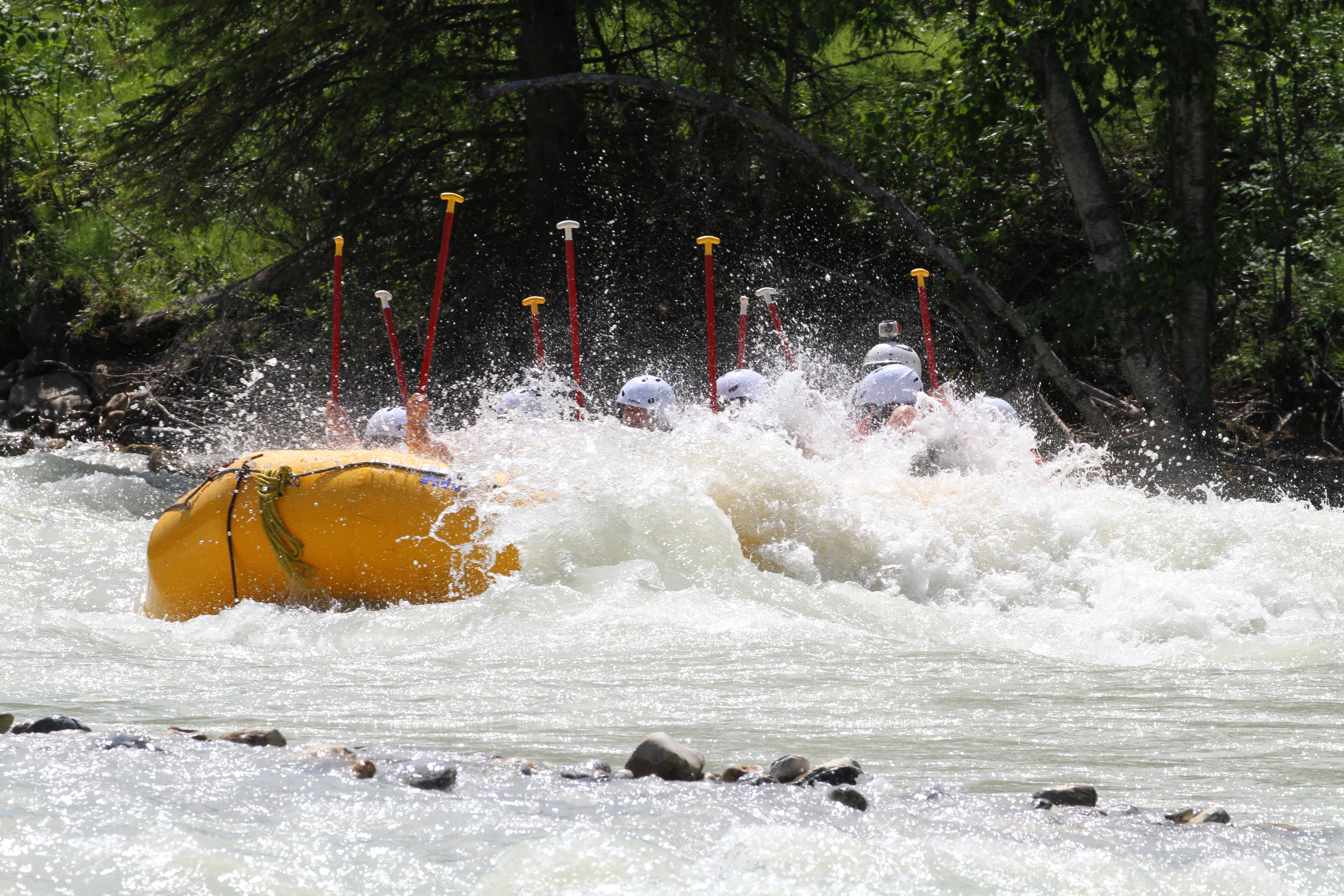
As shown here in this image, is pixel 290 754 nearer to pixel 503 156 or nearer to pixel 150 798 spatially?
pixel 150 798

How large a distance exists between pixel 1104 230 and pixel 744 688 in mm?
6538

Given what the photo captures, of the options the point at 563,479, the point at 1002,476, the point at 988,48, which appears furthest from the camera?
the point at 988,48

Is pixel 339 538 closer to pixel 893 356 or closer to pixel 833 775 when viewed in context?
pixel 833 775

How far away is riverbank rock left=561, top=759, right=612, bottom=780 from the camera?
249cm

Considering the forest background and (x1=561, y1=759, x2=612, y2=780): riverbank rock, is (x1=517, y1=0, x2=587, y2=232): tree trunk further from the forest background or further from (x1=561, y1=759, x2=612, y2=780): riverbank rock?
(x1=561, y1=759, x2=612, y2=780): riverbank rock

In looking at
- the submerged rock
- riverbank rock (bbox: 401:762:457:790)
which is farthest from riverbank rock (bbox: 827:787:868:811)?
the submerged rock

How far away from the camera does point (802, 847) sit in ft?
6.64

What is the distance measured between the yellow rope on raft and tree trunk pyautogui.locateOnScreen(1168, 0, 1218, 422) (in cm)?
659

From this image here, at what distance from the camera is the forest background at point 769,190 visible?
905cm

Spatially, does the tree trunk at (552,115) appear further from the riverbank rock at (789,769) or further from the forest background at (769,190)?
the riverbank rock at (789,769)

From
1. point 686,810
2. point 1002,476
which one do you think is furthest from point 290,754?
point 1002,476

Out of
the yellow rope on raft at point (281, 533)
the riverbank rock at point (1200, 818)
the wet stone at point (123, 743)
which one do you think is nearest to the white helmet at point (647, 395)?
the yellow rope on raft at point (281, 533)

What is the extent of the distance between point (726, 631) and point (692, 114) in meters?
8.07

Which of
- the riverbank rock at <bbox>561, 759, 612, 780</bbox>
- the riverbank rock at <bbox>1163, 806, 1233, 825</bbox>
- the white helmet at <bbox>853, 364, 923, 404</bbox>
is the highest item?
the white helmet at <bbox>853, 364, 923, 404</bbox>
